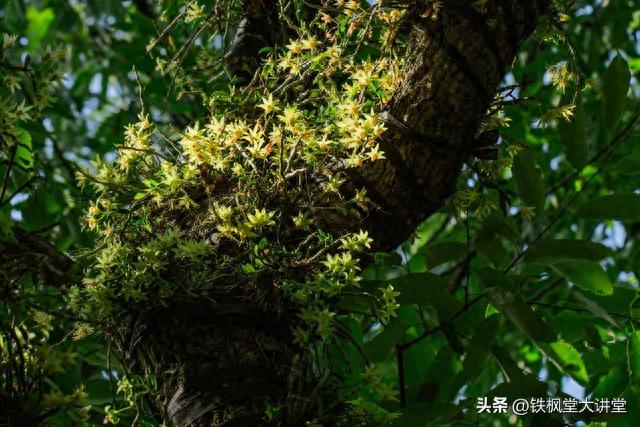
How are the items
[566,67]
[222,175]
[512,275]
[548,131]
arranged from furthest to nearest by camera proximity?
[548,131]
[512,275]
[566,67]
[222,175]

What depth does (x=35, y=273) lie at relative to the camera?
1.14 meters

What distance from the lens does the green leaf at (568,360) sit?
151 centimetres

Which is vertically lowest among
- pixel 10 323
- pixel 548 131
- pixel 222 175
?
pixel 10 323

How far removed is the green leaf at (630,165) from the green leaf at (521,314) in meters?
0.41

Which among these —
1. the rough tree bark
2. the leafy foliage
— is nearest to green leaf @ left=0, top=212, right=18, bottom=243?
the leafy foliage

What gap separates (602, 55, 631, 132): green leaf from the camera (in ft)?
5.32

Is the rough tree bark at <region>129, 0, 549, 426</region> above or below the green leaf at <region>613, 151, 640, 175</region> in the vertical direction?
below

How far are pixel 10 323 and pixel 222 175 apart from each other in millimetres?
389

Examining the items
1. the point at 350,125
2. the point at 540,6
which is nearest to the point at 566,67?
the point at 540,6

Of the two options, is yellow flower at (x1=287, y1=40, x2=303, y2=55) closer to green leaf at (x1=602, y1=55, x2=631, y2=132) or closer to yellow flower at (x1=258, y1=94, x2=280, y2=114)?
yellow flower at (x1=258, y1=94, x2=280, y2=114)

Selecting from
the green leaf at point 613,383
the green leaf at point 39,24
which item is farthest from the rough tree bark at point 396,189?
the green leaf at point 39,24

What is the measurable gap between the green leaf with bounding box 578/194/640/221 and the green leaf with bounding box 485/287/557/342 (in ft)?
1.04

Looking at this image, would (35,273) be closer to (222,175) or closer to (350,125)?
(222,175)

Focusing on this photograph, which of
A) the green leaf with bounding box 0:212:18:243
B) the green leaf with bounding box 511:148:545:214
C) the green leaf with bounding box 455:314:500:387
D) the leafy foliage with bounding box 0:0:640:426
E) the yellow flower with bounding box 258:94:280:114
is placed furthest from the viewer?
the green leaf with bounding box 511:148:545:214
